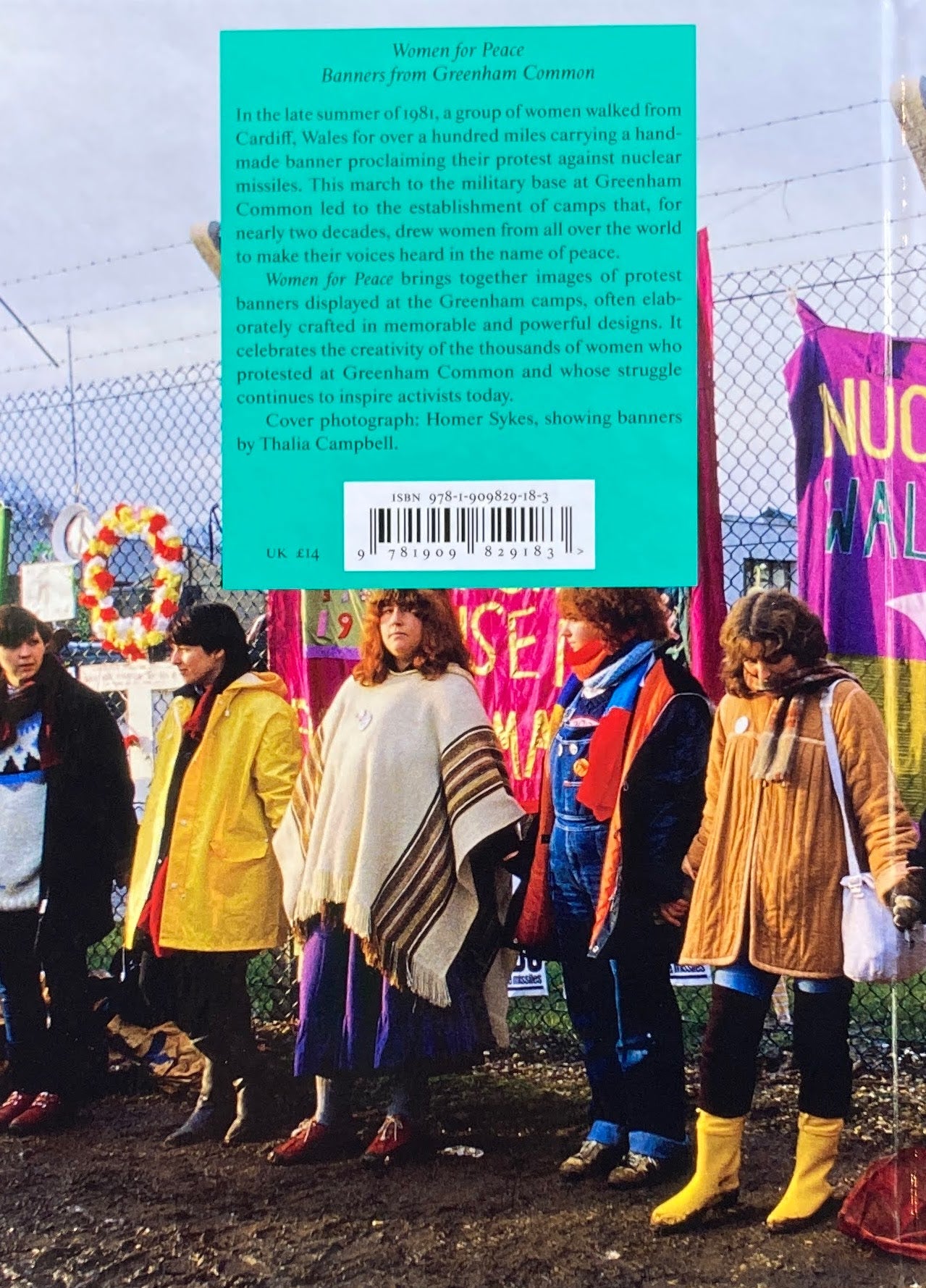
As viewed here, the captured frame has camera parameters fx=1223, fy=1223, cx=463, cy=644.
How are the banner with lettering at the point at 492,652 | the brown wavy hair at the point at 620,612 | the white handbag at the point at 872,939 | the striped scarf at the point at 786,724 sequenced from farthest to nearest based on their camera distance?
1. the banner with lettering at the point at 492,652
2. the brown wavy hair at the point at 620,612
3. the striped scarf at the point at 786,724
4. the white handbag at the point at 872,939

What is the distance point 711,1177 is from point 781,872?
2.12ft

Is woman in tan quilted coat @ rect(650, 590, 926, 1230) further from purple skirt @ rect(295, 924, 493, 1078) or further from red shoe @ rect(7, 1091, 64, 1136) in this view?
red shoe @ rect(7, 1091, 64, 1136)

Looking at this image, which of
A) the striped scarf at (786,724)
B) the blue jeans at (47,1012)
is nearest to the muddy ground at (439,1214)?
the blue jeans at (47,1012)

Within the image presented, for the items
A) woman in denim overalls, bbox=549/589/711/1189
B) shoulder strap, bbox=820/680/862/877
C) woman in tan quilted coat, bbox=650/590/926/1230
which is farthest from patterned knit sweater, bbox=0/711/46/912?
shoulder strap, bbox=820/680/862/877

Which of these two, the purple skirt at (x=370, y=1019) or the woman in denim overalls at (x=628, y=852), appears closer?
the woman in denim overalls at (x=628, y=852)

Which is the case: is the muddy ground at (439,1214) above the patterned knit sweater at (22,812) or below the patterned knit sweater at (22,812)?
below

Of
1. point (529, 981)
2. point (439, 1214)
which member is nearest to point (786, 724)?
point (529, 981)

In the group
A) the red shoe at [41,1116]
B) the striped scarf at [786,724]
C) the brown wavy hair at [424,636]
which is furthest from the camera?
the red shoe at [41,1116]

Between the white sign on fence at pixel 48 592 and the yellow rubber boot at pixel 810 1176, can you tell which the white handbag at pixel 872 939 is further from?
the white sign on fence at pixel 48 592

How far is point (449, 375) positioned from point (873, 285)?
88cm

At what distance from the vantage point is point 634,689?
2574 mm

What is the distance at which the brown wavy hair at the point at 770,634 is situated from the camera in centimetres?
242

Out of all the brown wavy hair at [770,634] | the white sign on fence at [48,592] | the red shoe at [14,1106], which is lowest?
the red shoe at [14,1106]

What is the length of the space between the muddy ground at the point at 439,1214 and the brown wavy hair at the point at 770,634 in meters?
0.86
